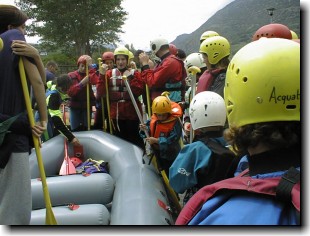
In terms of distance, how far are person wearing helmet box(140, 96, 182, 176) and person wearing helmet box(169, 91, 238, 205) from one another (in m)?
0.98

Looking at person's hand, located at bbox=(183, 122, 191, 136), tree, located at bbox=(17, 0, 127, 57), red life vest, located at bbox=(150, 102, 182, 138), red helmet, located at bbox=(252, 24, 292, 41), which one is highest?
tree, located at bbox=(17, 0, 127, 57)

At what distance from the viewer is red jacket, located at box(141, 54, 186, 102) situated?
12.2ft

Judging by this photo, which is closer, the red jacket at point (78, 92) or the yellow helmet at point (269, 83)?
the yellow helmet at point (269, 83)

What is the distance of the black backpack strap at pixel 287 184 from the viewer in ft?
2.88

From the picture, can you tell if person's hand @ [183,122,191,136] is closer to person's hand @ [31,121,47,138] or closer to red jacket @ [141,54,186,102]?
red jacket @ [141,54,186,102]

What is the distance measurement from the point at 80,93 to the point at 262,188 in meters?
4.25

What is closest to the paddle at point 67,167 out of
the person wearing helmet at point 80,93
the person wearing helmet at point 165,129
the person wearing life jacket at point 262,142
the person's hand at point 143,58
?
the person wearing helmet at point 80,93

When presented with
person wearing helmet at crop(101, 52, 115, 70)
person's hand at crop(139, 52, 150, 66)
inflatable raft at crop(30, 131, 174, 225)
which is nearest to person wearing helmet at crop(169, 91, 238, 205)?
inflatable raft at crop(30, 131, 174, 225)

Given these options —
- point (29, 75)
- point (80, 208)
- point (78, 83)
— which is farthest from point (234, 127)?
point (78, 83)

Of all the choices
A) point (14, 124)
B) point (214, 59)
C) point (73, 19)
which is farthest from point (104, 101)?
point (73, 19)

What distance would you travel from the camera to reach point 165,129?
338cm

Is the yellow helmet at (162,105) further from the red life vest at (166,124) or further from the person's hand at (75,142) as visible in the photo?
the person's hand at (75,142)

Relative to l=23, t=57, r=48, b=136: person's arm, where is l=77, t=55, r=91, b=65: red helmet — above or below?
above

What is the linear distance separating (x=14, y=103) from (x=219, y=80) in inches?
65.7
